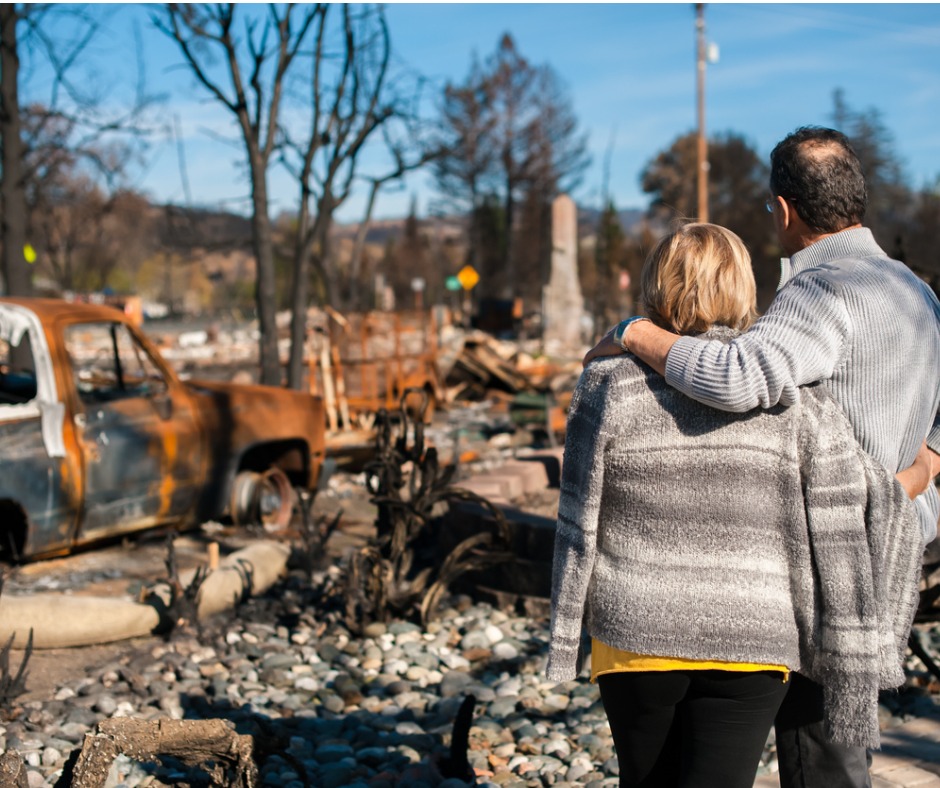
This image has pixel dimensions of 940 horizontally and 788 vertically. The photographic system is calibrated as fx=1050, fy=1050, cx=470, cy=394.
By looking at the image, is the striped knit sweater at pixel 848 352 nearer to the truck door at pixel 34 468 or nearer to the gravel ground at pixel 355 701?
the gravel ground at pixel 355 701

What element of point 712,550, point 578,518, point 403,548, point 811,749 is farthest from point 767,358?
point 403,548

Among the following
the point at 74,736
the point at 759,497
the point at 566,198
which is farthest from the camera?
the point at 566,198

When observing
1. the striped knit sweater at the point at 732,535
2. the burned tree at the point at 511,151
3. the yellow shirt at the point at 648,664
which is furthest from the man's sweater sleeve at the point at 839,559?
Result: the burned tree at the point at 511,151

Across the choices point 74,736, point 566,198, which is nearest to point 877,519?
point 74,736

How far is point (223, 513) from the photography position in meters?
7.69

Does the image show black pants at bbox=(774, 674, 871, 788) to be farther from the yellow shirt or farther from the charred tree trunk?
the charred tree trunk

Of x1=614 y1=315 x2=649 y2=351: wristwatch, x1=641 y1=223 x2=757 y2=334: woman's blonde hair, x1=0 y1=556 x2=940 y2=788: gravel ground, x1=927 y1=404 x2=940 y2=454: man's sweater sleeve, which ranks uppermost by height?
x1=641 y1=223 x2=757 y2=334: woman's blonde hair

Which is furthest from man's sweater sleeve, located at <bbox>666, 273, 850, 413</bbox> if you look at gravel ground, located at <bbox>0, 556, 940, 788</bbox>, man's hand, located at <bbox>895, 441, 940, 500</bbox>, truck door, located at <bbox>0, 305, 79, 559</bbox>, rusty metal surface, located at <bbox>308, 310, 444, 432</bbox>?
rusty metal surface, located at <bbox>308, 310, 444, 432</bbox>

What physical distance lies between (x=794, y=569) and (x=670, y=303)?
0.60 m

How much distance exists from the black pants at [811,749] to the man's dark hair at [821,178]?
105cm

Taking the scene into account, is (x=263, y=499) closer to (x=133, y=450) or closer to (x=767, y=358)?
(x=133, y=450)

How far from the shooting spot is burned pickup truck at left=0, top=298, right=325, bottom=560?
595 cm

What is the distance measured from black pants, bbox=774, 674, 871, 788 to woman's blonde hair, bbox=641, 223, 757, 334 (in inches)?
32.9

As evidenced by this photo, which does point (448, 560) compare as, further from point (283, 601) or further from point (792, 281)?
point (792, 281)
